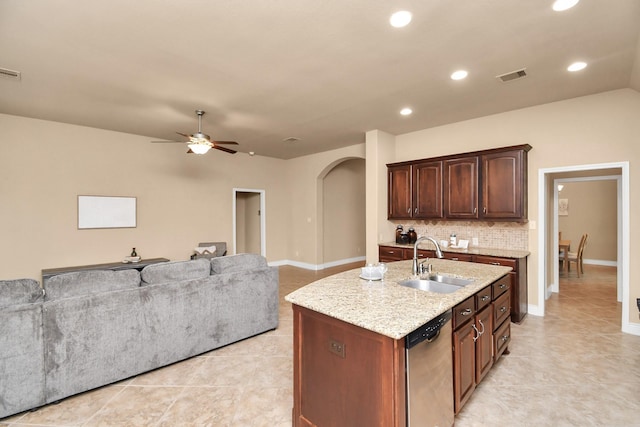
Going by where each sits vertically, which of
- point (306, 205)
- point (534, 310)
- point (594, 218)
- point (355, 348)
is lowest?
point (534, 310)

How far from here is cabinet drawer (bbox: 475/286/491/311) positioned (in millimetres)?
2184

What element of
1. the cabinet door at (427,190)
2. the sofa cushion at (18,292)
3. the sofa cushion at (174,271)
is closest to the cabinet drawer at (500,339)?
the cabinet door at (427,190)

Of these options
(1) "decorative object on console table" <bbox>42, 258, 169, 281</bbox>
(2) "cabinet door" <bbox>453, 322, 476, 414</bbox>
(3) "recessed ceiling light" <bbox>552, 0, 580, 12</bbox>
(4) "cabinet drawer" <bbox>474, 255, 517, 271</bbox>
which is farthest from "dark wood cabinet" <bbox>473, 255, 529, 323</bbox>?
(1) "decorative object on console table" <bbox>42, 258, 169, 281</bbox>

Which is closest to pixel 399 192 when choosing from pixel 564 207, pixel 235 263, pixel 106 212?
pixel 235 263

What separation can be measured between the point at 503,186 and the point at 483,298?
2448 millimetres

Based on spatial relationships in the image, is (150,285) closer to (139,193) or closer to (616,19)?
(139,193)

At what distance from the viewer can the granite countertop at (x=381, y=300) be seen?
147 centimetres

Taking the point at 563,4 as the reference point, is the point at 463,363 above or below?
below

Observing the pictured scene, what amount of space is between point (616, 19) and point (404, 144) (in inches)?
132

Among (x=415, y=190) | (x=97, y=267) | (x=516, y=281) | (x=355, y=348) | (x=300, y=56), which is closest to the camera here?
(x=355, y=348)

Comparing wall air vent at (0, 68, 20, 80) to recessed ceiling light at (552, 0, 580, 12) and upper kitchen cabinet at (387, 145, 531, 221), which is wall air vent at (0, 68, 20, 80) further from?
upper kitchen cabinet at (387, 145, 531, 221)

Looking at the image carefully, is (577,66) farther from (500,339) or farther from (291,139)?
(291,139)

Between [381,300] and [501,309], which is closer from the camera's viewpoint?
[381,300]

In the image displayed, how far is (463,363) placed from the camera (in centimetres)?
200
